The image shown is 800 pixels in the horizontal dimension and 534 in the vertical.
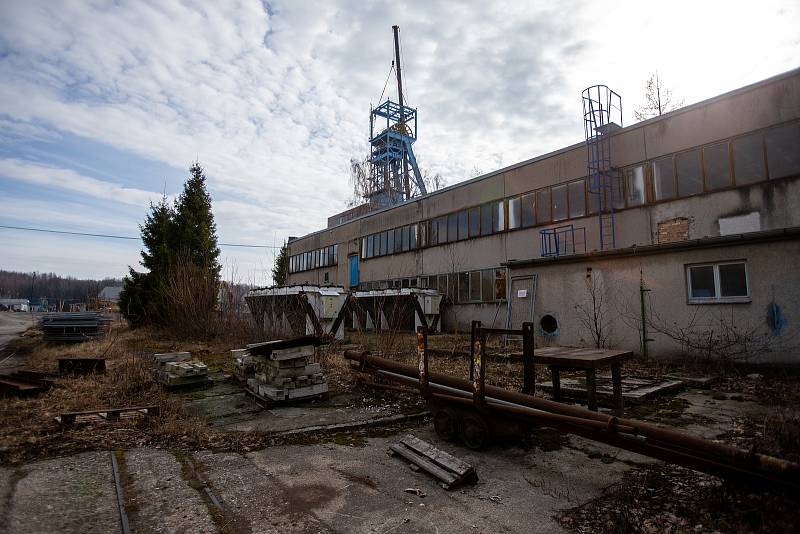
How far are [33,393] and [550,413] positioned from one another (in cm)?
775

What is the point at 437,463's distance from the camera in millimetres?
3898

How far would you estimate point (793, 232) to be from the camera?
26.8ft

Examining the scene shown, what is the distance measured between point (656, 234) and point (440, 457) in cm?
1204

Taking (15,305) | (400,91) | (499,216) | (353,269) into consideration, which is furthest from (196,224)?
(15,305)

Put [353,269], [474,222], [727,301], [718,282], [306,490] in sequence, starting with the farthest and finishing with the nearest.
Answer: [353,269] < [474,222] < [718,282] < [727,301] < [306,490]

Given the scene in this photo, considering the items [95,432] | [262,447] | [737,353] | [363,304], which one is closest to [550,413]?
[262,447]

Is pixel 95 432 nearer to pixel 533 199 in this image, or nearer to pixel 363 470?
pixel 363 470

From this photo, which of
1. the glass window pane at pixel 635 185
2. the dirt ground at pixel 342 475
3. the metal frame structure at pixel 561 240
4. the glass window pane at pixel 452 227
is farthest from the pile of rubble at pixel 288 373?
the glass window pane at pixel 452 227

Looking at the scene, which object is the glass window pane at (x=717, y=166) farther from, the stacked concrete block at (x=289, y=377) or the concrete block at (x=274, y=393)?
the concrete block at (x=274, y=393)

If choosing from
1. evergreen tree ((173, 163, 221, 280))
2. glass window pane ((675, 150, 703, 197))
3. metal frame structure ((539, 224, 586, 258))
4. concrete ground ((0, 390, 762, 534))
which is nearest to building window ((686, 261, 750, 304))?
glass window pane ((675, 150, 703, 197))

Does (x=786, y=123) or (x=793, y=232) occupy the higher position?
(x=786, y=123)

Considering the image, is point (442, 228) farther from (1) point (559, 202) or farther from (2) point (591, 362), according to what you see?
(2) point (591, 362)

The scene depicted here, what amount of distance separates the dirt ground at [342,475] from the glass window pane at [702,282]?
3067 mm

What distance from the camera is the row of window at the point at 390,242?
75.9ft
